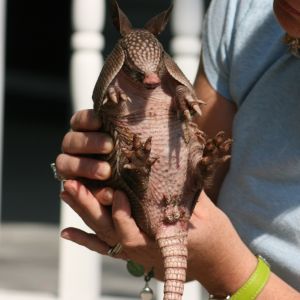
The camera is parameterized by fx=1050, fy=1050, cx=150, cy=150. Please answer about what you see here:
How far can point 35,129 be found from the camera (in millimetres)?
12727

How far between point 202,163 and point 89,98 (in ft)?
4.72

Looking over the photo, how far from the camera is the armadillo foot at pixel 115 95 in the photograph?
1771mm

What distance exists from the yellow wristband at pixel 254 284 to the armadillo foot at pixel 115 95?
0.50m

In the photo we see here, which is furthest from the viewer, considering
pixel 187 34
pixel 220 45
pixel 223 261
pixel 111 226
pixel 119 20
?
pixel 187 34

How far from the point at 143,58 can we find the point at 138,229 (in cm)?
32

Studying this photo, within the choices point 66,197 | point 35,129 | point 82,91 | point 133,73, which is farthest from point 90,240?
point 35,129

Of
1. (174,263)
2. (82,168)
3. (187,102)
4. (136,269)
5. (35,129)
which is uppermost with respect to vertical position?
(187,102)

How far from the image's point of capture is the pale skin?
188 centimetres

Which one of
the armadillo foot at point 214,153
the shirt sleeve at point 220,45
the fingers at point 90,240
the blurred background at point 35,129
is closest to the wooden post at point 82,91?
the shirt sleeve at point 220,45

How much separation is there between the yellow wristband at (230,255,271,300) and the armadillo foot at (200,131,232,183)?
1.16 feet

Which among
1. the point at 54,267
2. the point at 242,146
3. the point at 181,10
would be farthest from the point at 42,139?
the point at 242,146

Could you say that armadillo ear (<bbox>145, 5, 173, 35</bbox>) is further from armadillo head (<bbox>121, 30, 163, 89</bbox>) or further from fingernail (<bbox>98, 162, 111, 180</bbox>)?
fingernail (<bbox>98, 162, 111, 180</bbox>)

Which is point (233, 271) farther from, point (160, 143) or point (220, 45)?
point (220, 45)

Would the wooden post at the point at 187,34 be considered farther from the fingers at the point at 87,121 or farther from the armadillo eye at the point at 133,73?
the armadillo eye at the point at 133,73
